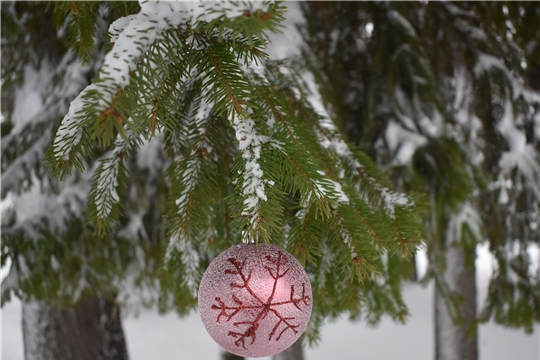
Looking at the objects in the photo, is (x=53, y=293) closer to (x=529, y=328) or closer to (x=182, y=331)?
(x=529, y=328)

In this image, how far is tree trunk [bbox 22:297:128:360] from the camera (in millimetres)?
3178

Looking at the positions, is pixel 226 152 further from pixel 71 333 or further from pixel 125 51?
pixel 71 333

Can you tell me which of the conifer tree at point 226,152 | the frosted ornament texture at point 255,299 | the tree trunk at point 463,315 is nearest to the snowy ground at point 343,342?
the tree trunk at point 463,315

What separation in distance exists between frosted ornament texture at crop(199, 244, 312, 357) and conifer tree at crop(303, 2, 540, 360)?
1.86 meters

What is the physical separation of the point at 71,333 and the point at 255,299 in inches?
115

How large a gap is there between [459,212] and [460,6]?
1738 mm

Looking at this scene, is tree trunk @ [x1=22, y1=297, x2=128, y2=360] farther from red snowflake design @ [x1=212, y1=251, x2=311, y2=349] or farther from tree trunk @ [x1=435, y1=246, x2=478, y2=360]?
tree trunk @ [x1=435, y1=246, x2=478, y2=360]

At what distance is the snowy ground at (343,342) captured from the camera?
7879 mm

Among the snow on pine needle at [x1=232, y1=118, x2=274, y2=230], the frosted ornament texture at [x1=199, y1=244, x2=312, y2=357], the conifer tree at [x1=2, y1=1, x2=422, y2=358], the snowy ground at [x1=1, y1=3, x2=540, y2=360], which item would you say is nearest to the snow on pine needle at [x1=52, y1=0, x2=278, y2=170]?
the conifer tree at [x1=2, y1=1, x2=422, y2=358]

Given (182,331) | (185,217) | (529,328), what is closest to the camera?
(185,217)

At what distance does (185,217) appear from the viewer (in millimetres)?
1016

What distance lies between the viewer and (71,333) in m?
3.26

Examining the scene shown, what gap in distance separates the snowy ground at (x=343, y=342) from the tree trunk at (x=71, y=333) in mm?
4668

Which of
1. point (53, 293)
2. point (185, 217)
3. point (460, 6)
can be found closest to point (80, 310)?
point (53, 293)
